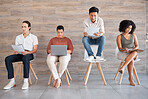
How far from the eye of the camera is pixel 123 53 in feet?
8.11

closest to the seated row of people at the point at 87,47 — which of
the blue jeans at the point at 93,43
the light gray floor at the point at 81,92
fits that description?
the blue jeans at the point at 93,43

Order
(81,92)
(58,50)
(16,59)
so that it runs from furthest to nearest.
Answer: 1. (16,59)
2. (58,50)
3. (81,92)

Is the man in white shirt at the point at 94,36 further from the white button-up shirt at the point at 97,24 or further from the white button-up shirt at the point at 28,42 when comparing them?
the white button-up shirt at the point at 28,42

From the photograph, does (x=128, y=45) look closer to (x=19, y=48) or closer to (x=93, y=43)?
(x=93, y=43)

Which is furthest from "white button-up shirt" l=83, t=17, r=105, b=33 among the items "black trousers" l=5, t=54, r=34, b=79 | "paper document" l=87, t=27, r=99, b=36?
"black trousers" l=5, t=54, r=34, b=79

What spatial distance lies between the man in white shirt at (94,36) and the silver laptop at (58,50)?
0.38 m

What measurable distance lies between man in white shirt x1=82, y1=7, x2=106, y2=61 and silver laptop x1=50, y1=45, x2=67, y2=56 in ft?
1.26

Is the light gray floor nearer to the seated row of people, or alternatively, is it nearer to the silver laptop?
the seated row of people

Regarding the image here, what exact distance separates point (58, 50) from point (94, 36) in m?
0.70

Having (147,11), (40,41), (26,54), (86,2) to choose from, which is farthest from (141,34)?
(26,54)

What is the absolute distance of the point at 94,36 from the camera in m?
2.53

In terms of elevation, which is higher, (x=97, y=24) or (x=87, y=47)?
(x=97, y=24)

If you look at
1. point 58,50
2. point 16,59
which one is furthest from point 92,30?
point 16,59

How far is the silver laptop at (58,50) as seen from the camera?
2.33 metres
